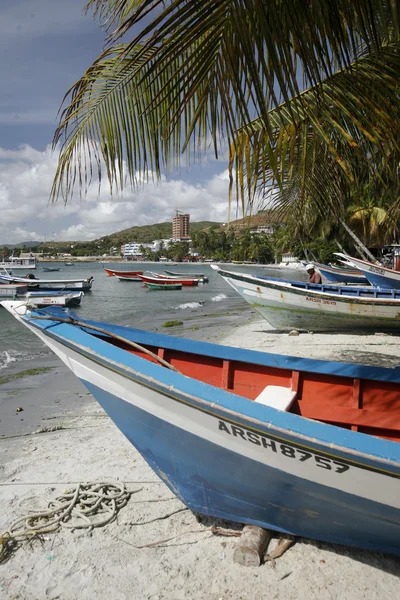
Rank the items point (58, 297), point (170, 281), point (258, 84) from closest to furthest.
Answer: point (258, 84), point (58, 297), point (170, 281)

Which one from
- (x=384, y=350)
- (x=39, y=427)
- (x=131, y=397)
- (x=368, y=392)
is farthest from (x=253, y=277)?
(x=131, y=397)

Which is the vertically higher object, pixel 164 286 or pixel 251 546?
pixel 251 546

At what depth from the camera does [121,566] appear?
3.46 metres

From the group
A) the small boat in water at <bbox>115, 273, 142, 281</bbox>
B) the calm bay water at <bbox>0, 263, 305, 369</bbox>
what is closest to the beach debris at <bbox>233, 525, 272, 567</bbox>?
the calm bay water at <bbox>0, 263, 305, 369</bbox>

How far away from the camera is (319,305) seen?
43.5ft

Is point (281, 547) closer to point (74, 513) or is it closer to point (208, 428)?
point (208, 428)

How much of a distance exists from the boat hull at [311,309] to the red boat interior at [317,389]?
29.2ft

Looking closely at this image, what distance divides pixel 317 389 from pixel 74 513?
8.93ft

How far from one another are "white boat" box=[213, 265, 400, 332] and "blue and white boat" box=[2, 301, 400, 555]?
894 cm

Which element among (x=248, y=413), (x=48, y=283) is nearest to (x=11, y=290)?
(x=48, y=283)

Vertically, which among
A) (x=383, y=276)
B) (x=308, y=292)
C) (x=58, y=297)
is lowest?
(x=58, y=297)

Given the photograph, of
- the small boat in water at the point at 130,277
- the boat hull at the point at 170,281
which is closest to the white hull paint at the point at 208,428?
the boat hull at the point at 170,281

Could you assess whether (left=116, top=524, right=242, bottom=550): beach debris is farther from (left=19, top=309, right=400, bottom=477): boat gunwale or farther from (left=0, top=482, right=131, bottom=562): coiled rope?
(left=19, top=309, right=400, bottom=477): boat gunwale

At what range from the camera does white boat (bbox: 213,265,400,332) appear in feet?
41.7
